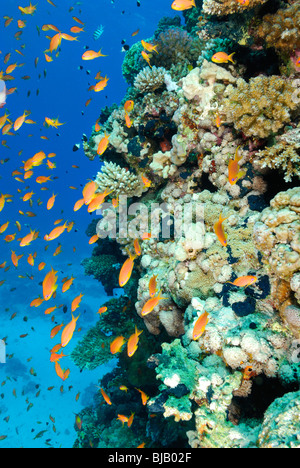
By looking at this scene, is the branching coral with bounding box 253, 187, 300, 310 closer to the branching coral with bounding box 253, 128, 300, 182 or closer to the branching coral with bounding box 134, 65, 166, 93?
the branching coral with bounding box 253, 128, 300, 182

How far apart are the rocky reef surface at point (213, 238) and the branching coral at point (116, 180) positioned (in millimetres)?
31

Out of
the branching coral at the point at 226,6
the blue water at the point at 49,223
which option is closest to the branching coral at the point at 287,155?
the branching coral at the point at 226,6

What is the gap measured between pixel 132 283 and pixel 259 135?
476 cm

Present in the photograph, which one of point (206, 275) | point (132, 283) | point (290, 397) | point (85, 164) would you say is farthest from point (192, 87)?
point (85, 164)

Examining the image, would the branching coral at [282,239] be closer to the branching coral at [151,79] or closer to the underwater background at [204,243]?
the underwater background at [204,243]

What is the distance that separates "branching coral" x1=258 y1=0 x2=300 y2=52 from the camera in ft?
15.3

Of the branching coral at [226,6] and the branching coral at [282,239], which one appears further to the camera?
the branching coral at [226,6]

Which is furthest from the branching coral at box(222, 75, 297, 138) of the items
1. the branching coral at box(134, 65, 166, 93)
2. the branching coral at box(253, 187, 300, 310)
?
the branching coral at box(134, 65, 166, 93)

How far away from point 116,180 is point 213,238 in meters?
3.55

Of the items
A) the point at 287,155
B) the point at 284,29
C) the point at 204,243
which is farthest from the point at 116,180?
the point at 284,29

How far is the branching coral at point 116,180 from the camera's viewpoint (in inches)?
269

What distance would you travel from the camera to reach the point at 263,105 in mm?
4348

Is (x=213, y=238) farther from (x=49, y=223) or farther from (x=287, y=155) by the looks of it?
(x=49, y=223)

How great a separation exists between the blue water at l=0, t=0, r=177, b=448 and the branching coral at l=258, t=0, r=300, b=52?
4.34m
